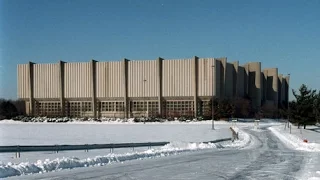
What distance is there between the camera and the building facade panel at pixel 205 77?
328ft

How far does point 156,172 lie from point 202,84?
85.8 metres

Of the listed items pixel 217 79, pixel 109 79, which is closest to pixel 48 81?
pixel 109 79

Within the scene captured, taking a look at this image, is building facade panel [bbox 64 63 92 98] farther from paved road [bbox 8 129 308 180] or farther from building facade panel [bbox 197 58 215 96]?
paved road [bbox 8 129 308 180]

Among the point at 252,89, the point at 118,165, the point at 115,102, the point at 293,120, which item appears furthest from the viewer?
the point at 252,89

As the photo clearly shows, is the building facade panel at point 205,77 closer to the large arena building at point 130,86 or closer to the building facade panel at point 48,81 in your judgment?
the large arena building at point 130,86

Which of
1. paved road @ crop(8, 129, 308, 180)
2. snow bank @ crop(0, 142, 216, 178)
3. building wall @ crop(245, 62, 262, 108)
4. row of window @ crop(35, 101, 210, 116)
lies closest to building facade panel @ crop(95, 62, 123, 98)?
row of window @ crop(35, 101, 210, 116)

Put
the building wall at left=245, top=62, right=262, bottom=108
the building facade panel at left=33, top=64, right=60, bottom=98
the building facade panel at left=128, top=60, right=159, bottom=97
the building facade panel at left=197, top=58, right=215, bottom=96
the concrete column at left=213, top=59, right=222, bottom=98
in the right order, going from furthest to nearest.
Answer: the building wall at left=245, top=62, right=262, bottom=108 → the building facade panel at left=33, top=64, right=60, bottom=98 → the building facade panel at left=128, top=60, right=159, bottom=97 → the concrete column at left=213, top=59, right=222, bottom=98 → the building facade panel at left=197, top=58, right=215, bottom=96

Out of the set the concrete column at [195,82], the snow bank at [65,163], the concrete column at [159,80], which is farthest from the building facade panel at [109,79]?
the snow bank at [65,163]

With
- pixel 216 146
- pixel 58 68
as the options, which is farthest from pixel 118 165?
pixel 58 68

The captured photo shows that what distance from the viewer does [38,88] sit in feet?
375

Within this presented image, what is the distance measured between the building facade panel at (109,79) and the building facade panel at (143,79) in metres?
2.72

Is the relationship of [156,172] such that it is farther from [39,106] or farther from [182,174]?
[39,106]

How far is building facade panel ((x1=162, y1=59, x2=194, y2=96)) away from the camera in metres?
102

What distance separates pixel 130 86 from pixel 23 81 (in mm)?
30059
